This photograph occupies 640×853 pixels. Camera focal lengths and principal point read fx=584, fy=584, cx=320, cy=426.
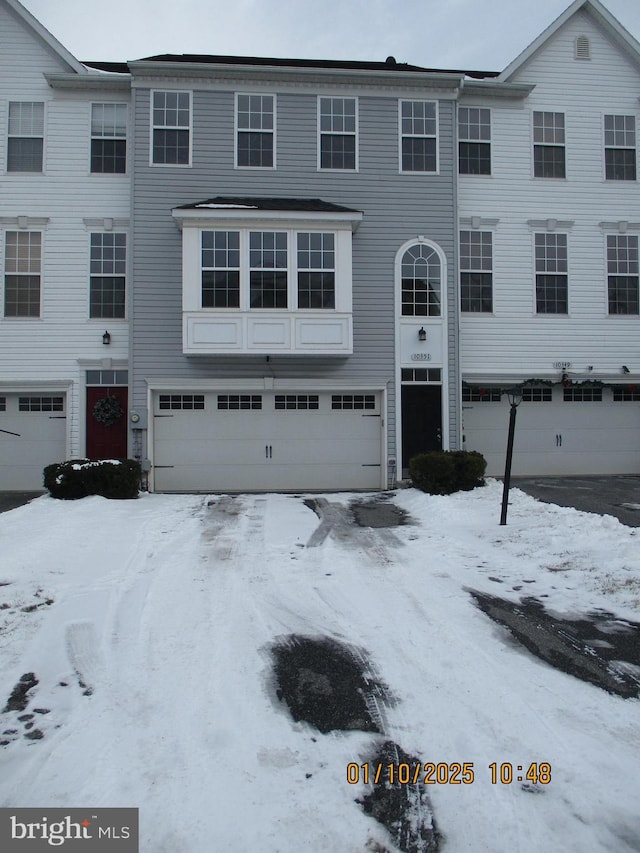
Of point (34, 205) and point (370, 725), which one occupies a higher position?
point (34, 205)

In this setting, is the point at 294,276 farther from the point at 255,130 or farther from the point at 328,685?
the point at 328,685

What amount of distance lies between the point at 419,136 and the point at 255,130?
3600 mm

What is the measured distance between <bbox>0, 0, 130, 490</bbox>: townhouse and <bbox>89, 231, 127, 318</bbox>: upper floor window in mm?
22

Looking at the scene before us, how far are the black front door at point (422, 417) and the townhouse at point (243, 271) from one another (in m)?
0.04

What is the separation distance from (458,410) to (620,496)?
11.9 ft

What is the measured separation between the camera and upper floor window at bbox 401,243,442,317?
12820 millimetres

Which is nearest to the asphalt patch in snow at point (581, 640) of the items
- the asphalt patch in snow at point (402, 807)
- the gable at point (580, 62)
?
the asphalt patch in snow at point (402, 807)

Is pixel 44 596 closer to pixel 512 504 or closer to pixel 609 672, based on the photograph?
pixel 609 672

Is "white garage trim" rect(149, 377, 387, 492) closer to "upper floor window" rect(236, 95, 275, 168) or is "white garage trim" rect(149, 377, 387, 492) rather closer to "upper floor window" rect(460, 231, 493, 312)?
"upper floor window" rect(460, 231, 493, 312)

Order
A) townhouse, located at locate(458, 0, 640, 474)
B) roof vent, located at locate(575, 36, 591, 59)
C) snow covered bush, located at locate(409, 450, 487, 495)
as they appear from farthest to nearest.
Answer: roof vent, located at locate(575, 36, 591, 59) < townhouse, located at locate(458, 0, 640, 474) < snow covered bush, located at locate(409, 450, 487, 495)

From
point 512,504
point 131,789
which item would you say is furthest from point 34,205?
point 131,789

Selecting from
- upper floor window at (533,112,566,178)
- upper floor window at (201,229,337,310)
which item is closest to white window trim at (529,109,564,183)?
upper floor window at (533,112,566,178)

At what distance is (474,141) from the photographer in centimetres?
1350

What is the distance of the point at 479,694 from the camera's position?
3631mm
